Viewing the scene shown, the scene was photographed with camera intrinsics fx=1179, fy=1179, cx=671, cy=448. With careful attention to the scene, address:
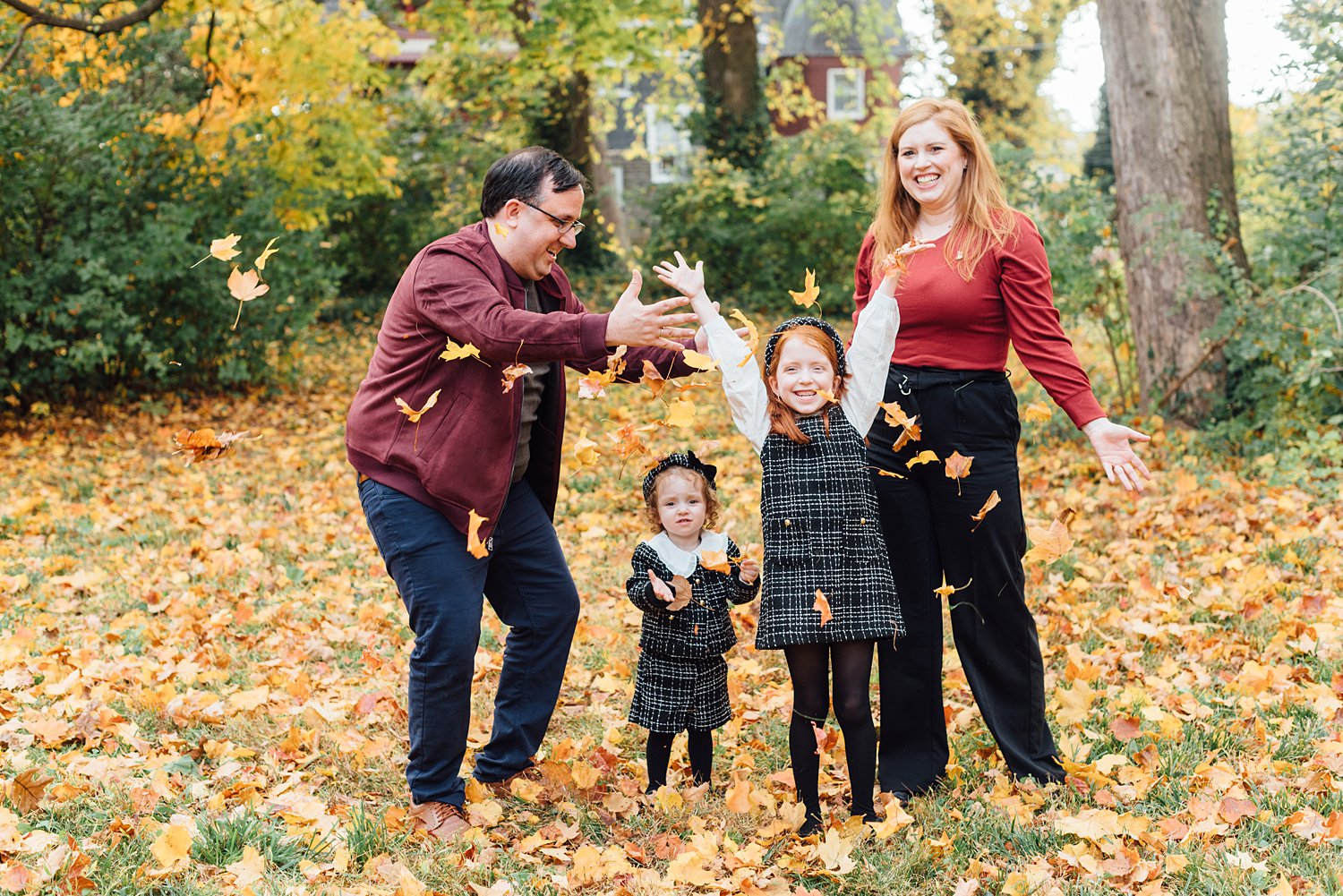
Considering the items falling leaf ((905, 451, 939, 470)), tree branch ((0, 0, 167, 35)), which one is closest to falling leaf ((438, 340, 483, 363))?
falling leaf ((905, 451, 939, 470))

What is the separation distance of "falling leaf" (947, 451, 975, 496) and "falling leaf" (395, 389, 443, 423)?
1514mm

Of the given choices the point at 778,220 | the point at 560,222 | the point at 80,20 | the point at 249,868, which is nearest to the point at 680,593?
the point at 560,222

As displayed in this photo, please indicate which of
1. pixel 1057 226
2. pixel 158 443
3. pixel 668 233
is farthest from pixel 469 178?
pixel 1057 226

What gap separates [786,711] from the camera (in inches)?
175

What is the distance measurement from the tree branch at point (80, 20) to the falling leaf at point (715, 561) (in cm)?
764

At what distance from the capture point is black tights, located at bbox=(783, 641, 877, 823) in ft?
11.1

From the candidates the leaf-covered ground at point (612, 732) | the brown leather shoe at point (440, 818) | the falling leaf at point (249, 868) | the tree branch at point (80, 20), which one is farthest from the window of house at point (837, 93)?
the falling leaf at point (249, 868)

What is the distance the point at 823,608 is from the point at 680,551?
62 cm

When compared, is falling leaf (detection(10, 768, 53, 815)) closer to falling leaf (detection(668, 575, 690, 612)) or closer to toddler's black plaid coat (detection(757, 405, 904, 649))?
falling leaf (detection(668, 575, 690, 612))

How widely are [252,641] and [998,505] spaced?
344cm

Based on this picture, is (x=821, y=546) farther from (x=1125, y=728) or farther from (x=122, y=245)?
(x=122, y=245)

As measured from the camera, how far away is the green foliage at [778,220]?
572 inches

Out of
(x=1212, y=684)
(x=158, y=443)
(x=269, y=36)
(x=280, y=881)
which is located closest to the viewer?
(x=280, y=881)

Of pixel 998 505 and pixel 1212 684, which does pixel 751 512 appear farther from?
pixel 998 505
